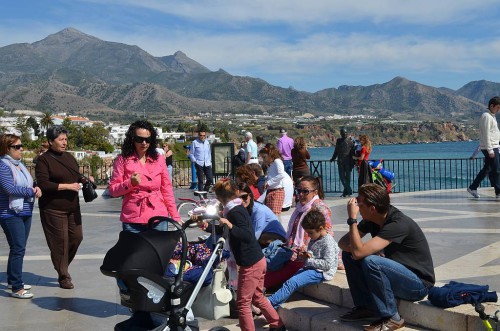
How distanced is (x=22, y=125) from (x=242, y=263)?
505 ft

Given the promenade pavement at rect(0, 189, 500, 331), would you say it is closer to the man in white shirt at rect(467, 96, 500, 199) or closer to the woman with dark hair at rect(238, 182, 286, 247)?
the man in white shirt at rect(467, 96, 500, 199)

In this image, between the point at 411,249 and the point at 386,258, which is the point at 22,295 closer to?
the point at 386,258

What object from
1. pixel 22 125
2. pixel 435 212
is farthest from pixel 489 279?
pixel 22 125

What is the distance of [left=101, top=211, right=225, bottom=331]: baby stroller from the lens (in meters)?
4.30

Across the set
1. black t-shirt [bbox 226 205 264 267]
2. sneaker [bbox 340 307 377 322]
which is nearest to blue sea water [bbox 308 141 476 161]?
sneaker [bbox 340 307 377 322]

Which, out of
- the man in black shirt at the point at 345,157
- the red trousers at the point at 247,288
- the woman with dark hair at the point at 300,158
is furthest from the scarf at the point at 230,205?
the man in black shirt at the point at 345,157

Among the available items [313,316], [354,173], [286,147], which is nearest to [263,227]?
[313,316]

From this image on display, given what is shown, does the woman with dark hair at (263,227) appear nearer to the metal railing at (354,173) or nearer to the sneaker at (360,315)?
the sneaker at (360,315)

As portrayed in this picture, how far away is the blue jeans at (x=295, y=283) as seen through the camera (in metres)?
5.79

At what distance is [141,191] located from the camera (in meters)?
6.03

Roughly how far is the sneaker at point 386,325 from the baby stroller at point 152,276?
1.40m

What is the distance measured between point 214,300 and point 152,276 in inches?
30.5

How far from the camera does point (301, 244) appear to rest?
6453 millimetres

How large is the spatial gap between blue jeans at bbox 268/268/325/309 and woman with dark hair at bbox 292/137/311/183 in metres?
8.39
